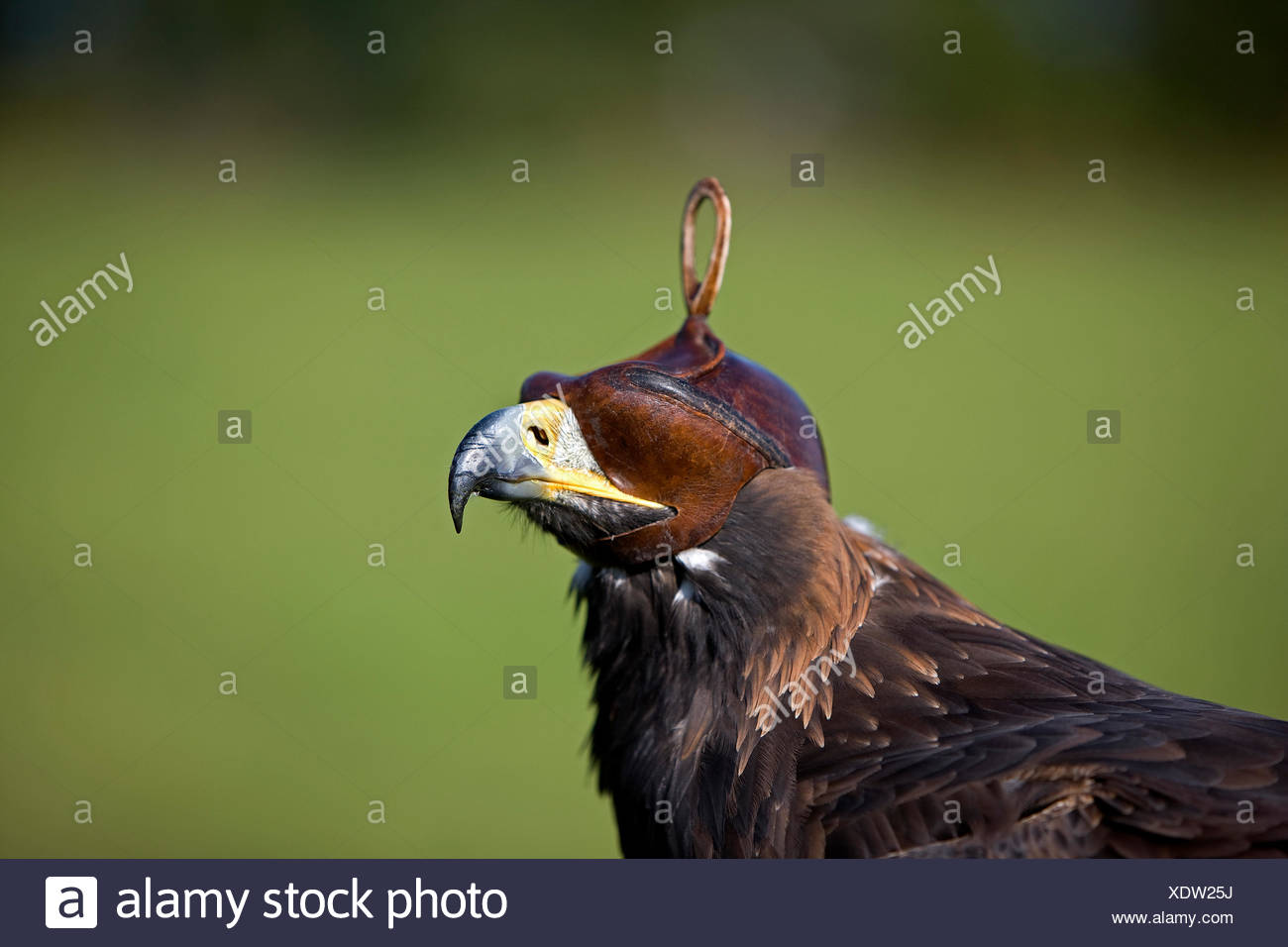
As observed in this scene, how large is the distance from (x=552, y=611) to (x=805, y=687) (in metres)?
7.83

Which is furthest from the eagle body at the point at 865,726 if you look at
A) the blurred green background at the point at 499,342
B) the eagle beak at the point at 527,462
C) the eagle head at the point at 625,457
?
the blurred green background at the point at 499,342

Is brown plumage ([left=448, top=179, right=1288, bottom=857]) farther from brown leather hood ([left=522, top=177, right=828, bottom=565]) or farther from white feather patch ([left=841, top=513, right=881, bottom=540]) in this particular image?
white feather patch ([left=841, top=513, right=881, bottom=540])

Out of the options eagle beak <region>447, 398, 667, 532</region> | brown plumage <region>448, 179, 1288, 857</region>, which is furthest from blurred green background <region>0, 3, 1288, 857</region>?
eagle beak <region>447, 398, 667, 532</region>

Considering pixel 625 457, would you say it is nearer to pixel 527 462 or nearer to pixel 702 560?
pixel 527 462

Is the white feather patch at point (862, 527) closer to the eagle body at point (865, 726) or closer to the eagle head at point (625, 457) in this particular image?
the eagle body at point (865, 726)

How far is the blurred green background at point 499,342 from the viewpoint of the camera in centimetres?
951

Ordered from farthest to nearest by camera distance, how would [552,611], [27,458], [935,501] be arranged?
[27,458] → [935,501] → [552,611]

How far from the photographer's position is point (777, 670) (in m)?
3.59

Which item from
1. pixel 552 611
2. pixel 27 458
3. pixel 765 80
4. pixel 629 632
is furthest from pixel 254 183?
pixel 629 632

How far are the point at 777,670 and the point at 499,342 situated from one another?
14293 millimetres

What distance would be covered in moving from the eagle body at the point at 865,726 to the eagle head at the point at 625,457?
131mm

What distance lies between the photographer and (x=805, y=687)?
3596 millimetres

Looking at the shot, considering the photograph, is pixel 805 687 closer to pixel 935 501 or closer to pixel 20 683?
pixel 20 683

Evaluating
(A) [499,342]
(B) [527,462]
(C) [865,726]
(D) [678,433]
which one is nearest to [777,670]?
(C) [865,726]
